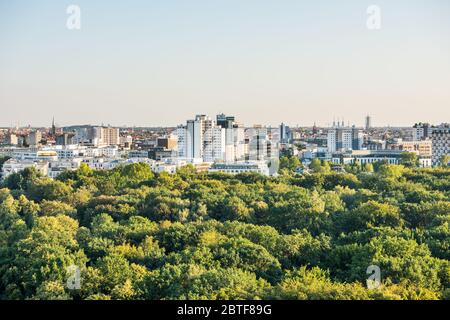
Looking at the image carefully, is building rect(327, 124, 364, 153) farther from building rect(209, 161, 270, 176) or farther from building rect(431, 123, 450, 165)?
building rect(209, 161, 270, 176)

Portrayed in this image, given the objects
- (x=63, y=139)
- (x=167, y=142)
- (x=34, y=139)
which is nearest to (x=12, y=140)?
(x=34, y=139)

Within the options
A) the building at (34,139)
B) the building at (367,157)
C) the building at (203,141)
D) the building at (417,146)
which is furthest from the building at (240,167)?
the building at (34,139)

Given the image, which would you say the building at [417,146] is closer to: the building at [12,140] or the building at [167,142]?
the building at [167,142]

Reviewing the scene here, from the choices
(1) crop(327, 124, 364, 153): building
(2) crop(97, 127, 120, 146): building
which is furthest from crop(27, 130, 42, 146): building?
(1) crop(327, 124, 364, 153): building

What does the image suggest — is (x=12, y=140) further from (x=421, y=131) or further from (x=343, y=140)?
(x=421, y=131)
